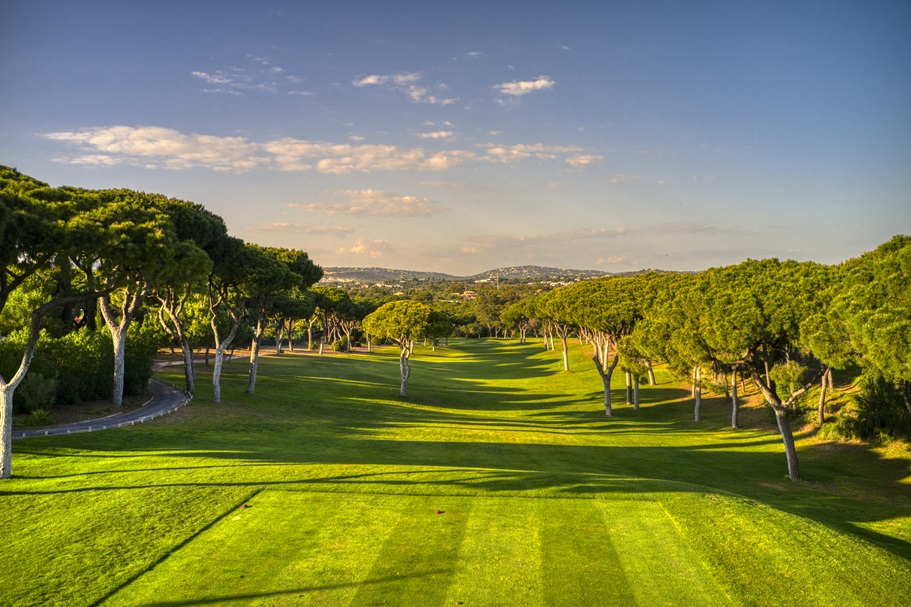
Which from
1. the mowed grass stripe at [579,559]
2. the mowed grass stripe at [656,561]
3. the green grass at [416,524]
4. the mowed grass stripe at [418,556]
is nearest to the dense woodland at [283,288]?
the green grass at [416,524]

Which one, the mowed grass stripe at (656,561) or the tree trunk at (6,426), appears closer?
the mowed grass stripe at (656,561)

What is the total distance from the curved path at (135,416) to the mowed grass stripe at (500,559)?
19.5 m

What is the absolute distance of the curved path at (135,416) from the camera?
24.4 metres

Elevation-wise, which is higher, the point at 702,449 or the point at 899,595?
the point at 899,595

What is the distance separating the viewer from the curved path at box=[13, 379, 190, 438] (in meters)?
24.4

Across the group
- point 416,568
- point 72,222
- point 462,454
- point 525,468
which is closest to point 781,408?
point 525,468

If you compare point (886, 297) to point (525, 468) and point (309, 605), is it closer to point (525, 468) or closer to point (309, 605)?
point (525, 468)

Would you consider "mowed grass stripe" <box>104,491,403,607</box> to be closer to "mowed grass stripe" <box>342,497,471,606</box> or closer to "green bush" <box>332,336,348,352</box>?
"mowed grass stripe" <box>342,497,471,606</box>

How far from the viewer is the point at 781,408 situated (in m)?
28.5

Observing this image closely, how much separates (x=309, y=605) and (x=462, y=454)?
16.9 metres

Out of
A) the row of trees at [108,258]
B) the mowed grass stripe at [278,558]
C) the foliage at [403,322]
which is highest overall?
the row of trees at [108,258]

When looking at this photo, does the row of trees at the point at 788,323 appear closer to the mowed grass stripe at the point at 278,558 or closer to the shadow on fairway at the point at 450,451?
the shadow on fairway at the point at 450,451

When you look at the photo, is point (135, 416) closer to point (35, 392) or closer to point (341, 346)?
point (35, 392)

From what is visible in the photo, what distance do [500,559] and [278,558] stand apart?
4.86 metres
